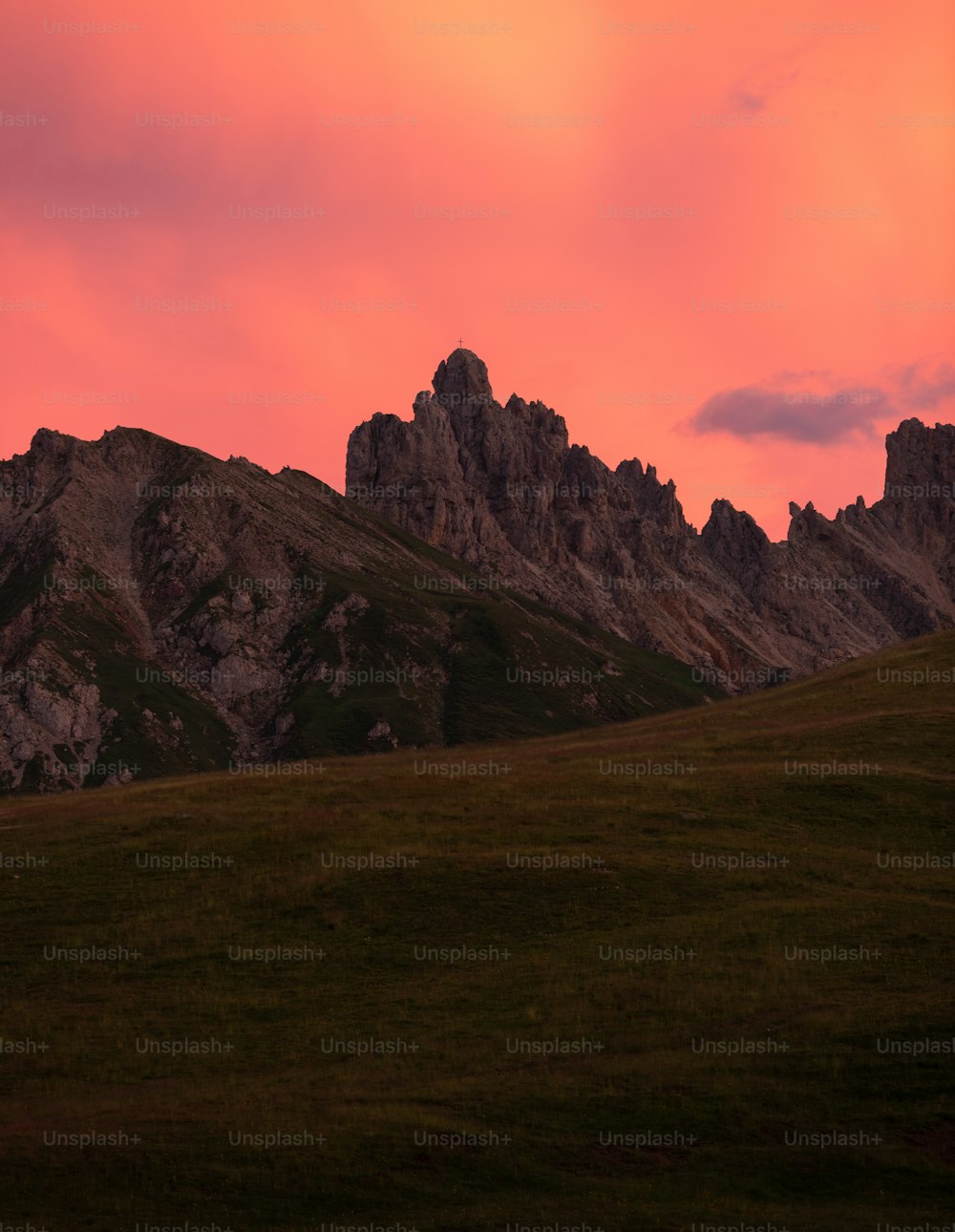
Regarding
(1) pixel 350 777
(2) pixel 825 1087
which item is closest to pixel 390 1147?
(2) pixel 825 1087

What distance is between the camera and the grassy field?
3803 centimetres

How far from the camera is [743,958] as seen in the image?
56.5 metres

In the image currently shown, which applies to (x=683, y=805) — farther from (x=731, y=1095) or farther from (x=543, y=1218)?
(x=543, y=1218)

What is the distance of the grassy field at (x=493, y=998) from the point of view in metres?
38.0

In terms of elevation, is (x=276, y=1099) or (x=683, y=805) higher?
(x=683, y=805)

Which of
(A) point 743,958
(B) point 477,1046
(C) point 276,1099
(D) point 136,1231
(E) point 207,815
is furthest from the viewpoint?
A: (E) point 207,815

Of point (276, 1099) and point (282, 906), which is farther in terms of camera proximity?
point (282, 906)

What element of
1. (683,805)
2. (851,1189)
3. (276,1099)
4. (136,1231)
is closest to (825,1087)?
(851,1189)

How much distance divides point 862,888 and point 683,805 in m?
14.7

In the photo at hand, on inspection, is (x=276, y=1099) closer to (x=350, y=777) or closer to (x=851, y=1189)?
(x=851, y=1189)

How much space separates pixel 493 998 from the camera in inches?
2100

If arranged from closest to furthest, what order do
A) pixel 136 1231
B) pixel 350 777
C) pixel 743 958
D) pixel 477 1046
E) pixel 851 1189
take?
1. pixel 136 1231
2. pixel 851 1189
3. pixel 477 1046
4. pixel 743 958
5. pixel 350 777

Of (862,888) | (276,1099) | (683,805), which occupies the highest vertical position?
(683,805)

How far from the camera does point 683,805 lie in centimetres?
7856
